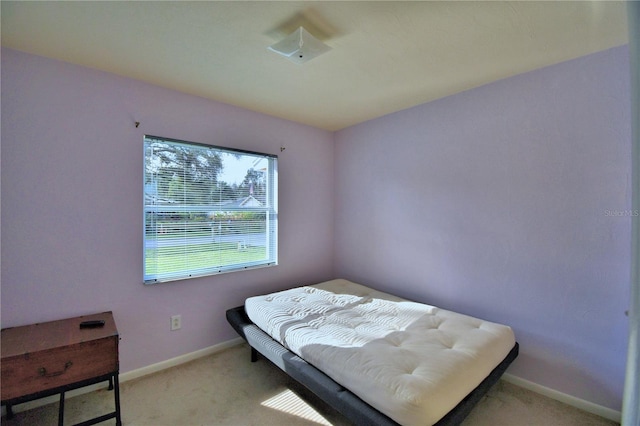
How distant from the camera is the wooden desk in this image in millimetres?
1429

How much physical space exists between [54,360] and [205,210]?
1.36m

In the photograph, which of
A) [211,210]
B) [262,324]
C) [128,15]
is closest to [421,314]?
[262,324]

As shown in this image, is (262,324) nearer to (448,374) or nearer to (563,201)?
(448,374)

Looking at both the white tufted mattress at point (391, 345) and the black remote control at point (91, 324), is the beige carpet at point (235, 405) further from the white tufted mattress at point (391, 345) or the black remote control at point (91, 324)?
the black remote control at point (91, 324)

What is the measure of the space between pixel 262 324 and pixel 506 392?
71.7 inches

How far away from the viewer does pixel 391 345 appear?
5.52ft

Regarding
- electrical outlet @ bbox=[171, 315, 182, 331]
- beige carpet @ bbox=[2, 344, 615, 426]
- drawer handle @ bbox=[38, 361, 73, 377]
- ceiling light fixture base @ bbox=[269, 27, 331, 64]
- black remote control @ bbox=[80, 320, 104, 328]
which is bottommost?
beige carpet @ bbox=[2, 344, 615, 426]

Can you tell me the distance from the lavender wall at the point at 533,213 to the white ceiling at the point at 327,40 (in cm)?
25

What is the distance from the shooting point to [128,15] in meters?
1.44

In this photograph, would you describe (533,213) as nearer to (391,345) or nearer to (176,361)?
(391,345)

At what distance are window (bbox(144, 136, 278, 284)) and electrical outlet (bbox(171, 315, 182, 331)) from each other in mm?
331

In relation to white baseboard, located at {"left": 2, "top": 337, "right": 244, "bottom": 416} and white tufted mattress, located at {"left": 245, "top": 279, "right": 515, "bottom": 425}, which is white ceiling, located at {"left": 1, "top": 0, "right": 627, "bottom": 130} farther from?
white baseboard, located at {"left": 2, "top": 337, "right": 244, "bottom": 416}

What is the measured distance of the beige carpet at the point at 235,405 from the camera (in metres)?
1.71

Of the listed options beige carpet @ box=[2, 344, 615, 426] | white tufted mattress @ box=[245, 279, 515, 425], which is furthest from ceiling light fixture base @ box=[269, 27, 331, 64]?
beige carpet @ box=[2, 344, 615, 426]
